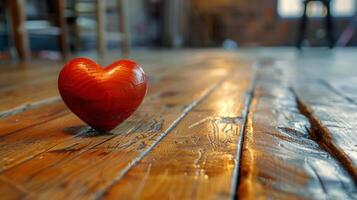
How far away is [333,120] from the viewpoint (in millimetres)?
852

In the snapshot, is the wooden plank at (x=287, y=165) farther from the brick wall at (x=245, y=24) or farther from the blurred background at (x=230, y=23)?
the brick wall at (x=245, y=24)

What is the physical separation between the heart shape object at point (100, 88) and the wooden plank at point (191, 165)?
10 cm

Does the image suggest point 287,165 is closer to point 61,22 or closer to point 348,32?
point 61,22

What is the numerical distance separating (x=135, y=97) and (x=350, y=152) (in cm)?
36

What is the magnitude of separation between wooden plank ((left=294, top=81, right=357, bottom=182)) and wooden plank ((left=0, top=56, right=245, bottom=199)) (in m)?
0.28

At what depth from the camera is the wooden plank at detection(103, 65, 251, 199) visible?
44 cm

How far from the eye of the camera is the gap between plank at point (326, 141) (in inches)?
20.8

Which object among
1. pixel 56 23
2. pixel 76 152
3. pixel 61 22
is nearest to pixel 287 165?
pixel 76 152

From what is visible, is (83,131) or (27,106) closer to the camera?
(83,131)

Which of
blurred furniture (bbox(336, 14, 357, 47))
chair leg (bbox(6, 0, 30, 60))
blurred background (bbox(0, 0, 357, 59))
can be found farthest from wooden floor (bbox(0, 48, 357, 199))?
blurred furniture (bbox(336, 14, 357, 47))

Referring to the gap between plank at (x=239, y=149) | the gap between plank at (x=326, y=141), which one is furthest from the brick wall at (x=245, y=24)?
the gap between plank at (x=326, y=141)

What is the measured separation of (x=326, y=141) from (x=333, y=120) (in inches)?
7.9

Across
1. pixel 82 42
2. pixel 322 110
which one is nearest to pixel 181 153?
pixel 322 110

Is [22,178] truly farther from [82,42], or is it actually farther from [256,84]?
[82,42]
